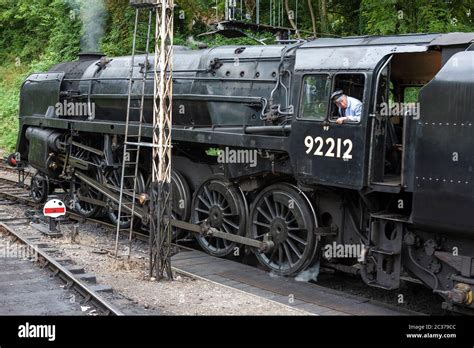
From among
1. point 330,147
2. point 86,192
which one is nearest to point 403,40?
point 330,147

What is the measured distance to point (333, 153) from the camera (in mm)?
7305

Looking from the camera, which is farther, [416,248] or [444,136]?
[416,248]

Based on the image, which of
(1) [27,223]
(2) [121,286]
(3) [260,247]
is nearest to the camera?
(2) [121,286]

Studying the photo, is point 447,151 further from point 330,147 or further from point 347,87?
point 347,87

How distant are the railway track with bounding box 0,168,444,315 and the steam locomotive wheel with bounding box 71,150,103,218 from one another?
3.32 m

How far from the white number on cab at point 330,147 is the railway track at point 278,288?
1.80 meters

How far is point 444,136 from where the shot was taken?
19.9 feet

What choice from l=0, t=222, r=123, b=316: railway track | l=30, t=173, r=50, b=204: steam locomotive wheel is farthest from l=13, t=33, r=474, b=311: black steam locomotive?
l=30, t=173, r=50, b=204: steam locomotive wheel

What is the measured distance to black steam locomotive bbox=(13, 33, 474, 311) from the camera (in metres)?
6.18

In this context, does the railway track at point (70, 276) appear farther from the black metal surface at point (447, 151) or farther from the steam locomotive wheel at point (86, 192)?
the black metal surface at point (447, 151)

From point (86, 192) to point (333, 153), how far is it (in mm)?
7369

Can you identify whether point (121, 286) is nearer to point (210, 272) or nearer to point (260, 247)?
point (210, 272)

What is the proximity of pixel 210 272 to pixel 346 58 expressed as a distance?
144 inches
